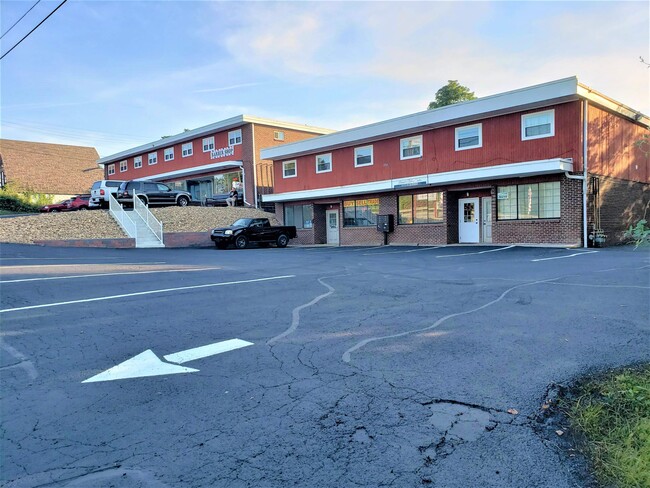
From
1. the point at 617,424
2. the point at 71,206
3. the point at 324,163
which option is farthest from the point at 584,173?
the point at 71,206

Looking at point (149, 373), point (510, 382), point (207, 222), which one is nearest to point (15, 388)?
point (149, 373)

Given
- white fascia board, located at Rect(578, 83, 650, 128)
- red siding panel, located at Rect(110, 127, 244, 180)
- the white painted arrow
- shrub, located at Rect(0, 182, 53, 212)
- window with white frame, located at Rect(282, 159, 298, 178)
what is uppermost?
red siding panel, located at Rect(110, 127, 244, 180)

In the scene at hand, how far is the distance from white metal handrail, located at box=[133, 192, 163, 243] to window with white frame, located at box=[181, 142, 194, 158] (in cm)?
1552

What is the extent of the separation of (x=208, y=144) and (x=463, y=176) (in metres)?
24.1

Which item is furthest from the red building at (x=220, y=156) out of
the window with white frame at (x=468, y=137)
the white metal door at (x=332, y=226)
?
the window with white frame at (x=468, y=137)

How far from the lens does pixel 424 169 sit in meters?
21.8

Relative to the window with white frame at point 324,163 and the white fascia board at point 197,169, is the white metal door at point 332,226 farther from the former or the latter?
the white fascia board at point 197,169

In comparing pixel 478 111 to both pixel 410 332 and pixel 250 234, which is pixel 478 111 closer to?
pixel 250 234

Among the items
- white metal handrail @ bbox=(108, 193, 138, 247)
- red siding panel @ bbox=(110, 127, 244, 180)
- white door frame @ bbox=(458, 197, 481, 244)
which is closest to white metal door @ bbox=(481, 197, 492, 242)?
white door frame @ bbox=(458, 197, 481, 244)

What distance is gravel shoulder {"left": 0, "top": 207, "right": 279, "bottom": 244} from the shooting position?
21109 millimetres

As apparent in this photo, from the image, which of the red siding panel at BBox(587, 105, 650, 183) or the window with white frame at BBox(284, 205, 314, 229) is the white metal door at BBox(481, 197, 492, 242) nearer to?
the red siding panel at BBox(587, 105, 650, 183)

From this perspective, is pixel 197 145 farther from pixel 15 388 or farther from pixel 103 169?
pixel 15 388

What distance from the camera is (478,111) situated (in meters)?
19.4

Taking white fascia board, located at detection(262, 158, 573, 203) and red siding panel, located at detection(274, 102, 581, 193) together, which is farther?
red siding panel, located at detection(274, 102, 581, 193)
